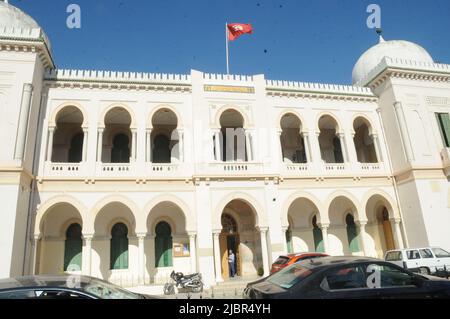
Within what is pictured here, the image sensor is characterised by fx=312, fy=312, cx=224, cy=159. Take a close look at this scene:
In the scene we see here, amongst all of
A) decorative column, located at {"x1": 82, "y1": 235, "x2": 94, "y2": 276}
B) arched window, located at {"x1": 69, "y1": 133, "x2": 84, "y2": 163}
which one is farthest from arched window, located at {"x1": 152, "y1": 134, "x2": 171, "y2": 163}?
decorative column, located at {"x1": 82, "y1": 235, "x2": 94, "y2": 276}

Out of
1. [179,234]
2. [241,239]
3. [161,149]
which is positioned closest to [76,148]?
[161,149]

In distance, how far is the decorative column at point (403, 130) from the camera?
52.0 ft

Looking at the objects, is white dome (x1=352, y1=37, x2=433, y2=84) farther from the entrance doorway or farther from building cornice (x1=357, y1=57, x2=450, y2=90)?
the entrance doorway

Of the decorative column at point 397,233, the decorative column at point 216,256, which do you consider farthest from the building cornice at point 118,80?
the decorative column at point 397,233

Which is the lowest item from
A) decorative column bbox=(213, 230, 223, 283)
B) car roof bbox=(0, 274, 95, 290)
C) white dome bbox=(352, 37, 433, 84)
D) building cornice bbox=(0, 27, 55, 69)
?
car roof bbox=(0, 274, 95, 290)

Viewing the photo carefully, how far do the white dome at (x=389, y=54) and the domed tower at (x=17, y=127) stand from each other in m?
18.3

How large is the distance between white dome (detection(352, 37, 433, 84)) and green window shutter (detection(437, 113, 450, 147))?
4.45 meters

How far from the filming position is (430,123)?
16750mm

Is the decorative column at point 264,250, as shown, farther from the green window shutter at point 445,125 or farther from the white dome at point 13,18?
the white dome at point 13,18

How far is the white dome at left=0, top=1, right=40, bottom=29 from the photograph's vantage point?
14.4 m

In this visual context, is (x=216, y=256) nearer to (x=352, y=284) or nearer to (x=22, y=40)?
(x=352, y=284)

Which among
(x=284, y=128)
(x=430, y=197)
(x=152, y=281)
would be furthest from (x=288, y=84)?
(x=152, y=281)
